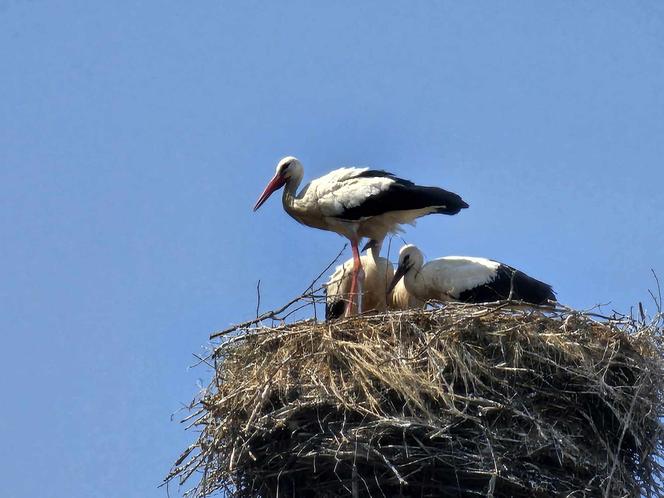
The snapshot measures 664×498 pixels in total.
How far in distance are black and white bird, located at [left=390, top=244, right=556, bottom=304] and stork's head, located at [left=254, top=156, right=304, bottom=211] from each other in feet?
3.23

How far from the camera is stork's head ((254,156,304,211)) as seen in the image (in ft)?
29.9

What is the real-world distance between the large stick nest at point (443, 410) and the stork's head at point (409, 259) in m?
1.43

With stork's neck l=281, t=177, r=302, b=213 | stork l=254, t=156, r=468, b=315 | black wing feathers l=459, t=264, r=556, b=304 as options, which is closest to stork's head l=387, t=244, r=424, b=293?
stork l=254, t=156, r=468, b=315

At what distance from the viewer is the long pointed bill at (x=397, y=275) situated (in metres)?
8.54

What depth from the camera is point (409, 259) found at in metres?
8.51

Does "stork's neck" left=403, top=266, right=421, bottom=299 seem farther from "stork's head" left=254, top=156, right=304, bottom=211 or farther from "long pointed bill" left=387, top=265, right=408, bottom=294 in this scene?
"stork's head" left=254, top=156, right=304, bottom=211

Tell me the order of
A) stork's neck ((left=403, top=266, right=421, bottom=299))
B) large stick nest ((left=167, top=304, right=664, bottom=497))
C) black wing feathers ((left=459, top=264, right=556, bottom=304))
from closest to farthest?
large stick nest ((left=167, top=304, right=664, bottom=497)) < black wing feathers ((left=459, top=264, right=556, bottom=304)) < stork's neck ((left=403, top=266, right=421, bottom=299))

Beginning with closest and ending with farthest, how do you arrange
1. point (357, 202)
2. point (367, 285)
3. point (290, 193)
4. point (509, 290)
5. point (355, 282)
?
point (509, 290)
point (357, 202)
point (355, 282)
point (367, 285)
point (290, 193)

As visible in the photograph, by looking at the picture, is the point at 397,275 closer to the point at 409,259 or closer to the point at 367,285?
the point at 409,259

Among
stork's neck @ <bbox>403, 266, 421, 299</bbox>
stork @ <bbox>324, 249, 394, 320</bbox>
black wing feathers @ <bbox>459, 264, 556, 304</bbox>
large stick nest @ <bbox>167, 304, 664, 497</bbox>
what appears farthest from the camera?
stork @ <bbox>324, 249, 394, 320</bbox>

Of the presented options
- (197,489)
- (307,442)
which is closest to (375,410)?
(307,442)

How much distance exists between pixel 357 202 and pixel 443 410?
Result: 2.38m

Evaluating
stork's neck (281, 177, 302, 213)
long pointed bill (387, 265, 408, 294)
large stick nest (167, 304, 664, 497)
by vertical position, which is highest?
stork's neck (281, 177, 302, 213)

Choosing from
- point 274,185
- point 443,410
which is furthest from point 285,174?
point 443,410
